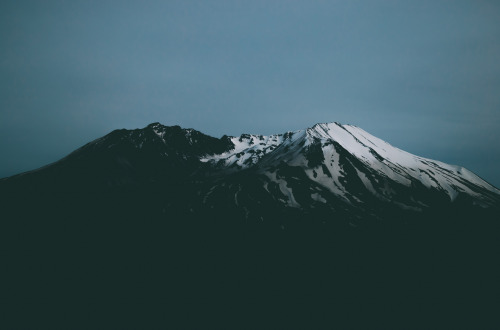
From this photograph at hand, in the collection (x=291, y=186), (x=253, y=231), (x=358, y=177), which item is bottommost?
(x=253, y=231)

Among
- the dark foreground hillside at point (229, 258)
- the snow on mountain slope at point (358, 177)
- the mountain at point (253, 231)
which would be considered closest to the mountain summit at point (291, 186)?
the snow on mountain slope at point (358, 177)

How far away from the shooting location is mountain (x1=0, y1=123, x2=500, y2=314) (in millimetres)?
114438

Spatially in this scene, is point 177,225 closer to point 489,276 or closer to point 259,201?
point 259,201

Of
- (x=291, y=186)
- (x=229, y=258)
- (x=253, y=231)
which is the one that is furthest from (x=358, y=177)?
(x=229, y=258)

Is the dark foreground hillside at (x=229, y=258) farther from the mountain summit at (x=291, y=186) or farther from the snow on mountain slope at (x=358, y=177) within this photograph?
the snow on mountain slope at (x=358, y=177)

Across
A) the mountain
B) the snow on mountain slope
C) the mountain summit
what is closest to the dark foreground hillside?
the mountain

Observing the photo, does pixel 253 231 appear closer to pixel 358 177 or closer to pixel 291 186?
pixel 291 186

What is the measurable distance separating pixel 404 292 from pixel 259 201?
62437 mm

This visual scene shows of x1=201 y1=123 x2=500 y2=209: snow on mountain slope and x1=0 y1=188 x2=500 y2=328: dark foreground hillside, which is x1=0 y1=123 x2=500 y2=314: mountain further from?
x1=201 y1=123 x2=500 y2=209: snow on mountain slope

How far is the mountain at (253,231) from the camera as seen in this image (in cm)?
11444

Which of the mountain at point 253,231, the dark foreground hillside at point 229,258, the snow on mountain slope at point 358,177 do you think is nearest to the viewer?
the dark foreground hillside at point 229,258

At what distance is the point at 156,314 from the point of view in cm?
9994

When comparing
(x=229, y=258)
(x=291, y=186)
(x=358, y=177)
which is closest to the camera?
(x=229, y=258)

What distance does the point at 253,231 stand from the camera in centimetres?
13912
